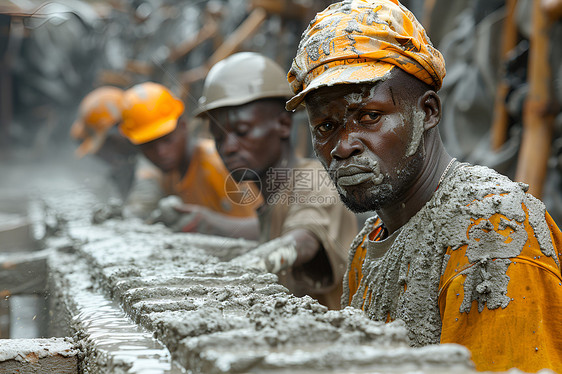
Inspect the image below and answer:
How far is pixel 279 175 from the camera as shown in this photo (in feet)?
13.1

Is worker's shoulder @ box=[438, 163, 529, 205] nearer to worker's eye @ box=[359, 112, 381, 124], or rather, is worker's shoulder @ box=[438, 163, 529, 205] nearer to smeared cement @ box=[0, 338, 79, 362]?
worker's eye @ box=[359, 112, 381, 124]

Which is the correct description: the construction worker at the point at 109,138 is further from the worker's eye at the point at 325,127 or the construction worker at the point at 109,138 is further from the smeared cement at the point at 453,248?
the smeared cement at the point at 453,248

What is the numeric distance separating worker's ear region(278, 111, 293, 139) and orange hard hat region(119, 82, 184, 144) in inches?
89.5

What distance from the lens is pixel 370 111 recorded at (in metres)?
2.15

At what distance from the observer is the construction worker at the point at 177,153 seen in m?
5.73

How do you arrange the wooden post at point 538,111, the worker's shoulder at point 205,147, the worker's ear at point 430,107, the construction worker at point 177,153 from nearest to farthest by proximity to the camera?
the worker's ear at point 430,107 → the wooden post at point 538,111 → the construction worker at point 177,153 → the worker's shoulder at point 205,147

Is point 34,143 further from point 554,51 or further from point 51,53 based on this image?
point 554,51

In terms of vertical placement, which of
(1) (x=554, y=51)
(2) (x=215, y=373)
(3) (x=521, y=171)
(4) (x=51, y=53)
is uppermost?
(4) (x=51, y=53)

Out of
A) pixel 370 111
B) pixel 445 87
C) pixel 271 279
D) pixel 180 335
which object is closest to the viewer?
pixel 180 335

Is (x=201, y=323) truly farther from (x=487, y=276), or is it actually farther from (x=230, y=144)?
(x=230, y=144)

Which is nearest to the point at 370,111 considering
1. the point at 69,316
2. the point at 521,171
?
the point at 69,316

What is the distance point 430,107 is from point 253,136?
1.90 meters

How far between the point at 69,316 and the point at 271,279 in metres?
0.98

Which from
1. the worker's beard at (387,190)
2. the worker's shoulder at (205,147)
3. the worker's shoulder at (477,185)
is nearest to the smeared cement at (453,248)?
the worker's shoulder at (477,185)
